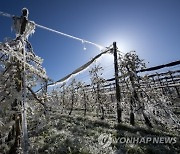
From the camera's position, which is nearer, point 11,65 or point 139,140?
point 11,65

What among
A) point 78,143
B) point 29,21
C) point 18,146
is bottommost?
point 78,143

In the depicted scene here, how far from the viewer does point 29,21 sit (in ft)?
19.7

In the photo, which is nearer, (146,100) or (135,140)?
(135,140)

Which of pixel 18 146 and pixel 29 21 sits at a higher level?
pixel 29 21

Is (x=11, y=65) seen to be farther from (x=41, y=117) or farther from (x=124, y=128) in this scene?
(x=124, y=128)

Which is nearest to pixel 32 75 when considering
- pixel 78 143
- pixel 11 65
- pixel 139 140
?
pixel 11 65

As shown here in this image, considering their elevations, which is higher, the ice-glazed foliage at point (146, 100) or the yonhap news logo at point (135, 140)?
the ice-glazed foliage at point (146, 100)

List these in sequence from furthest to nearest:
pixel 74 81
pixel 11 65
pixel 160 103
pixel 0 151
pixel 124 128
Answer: pixel 74 81, pixel 124 128, pixel 160 103, pixel 0 151, pixel 11 65

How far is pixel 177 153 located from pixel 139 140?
2377mm

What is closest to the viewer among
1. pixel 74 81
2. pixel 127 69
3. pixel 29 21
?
pixel 29 21

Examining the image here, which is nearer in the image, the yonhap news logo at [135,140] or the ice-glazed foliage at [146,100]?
the ice-glazed foliage at [146,100]

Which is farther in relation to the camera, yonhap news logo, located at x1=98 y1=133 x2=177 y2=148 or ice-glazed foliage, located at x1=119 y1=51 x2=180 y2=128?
yonhap news logo, located at x1=98 y1=133 x2=177 y2=148

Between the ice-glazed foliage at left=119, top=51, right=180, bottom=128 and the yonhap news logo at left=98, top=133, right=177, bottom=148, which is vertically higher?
Result: the ice-glazed foliage at left=119, top=51, right=180, bottom=128

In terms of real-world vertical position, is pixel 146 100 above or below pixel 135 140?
above
